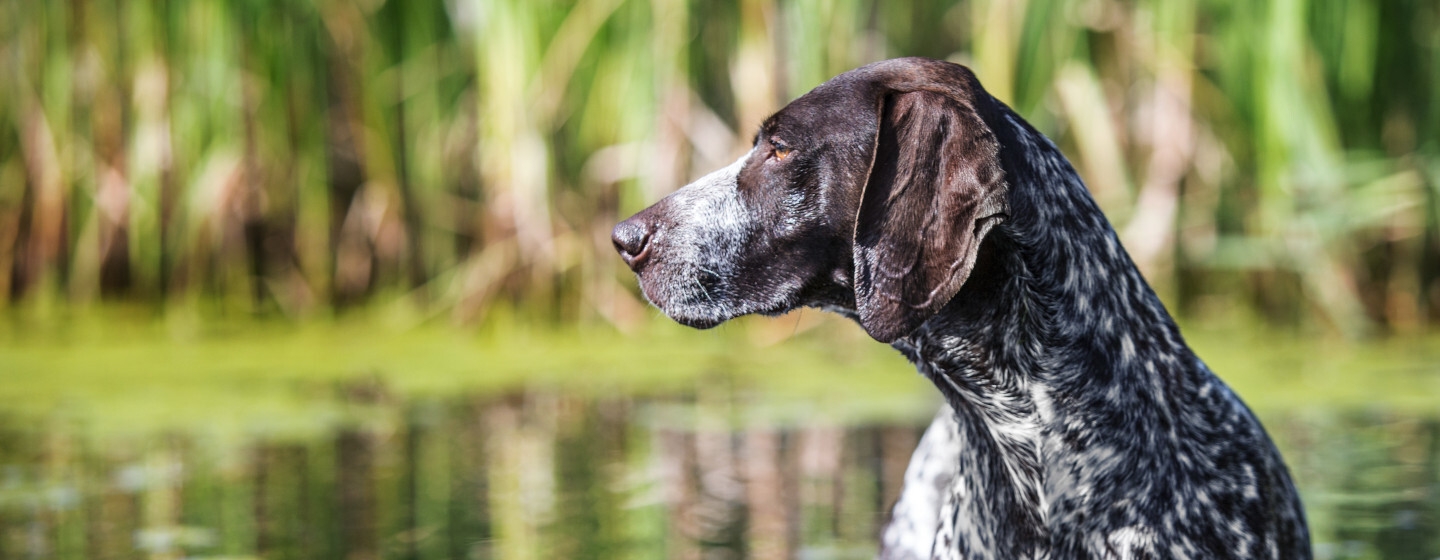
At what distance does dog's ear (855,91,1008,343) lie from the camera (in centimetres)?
244

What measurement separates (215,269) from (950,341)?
5577 mm

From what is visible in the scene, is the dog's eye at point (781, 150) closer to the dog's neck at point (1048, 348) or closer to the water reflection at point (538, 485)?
the dog's neck at point (1048, 348)

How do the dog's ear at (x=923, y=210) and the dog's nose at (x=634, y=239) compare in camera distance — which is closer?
the dog's ear at (x=923, y=210)

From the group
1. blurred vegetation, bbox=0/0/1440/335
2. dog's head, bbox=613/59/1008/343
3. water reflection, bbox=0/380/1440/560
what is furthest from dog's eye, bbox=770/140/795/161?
blurred vegetation, bbox=0/0/1440/335

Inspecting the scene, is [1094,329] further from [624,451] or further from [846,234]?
[624,451]

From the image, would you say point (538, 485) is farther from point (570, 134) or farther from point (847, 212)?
point (570, 134)

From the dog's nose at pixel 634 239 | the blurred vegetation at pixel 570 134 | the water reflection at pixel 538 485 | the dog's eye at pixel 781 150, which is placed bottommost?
the water reflection at pixel 538 485

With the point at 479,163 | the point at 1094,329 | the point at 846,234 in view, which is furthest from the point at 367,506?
the point at 479,163

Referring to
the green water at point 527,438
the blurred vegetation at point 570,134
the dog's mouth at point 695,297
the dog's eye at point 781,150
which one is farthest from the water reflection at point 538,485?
the blurred vegetation at point 570,134

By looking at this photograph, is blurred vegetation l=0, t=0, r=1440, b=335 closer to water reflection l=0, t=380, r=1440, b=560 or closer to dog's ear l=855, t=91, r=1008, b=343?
water reflection l=0, t=380, r=1440, b=560

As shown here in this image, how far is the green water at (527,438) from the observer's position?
3879 millimetres

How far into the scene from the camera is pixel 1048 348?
263 centimetres

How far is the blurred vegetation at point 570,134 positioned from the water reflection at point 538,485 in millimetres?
1397

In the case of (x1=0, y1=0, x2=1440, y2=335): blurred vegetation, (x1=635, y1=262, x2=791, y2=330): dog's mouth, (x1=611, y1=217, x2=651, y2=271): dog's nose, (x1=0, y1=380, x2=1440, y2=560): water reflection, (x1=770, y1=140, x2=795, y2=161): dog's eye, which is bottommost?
(x1=0, y1=380, x2=1440, y2=560): water reflection
